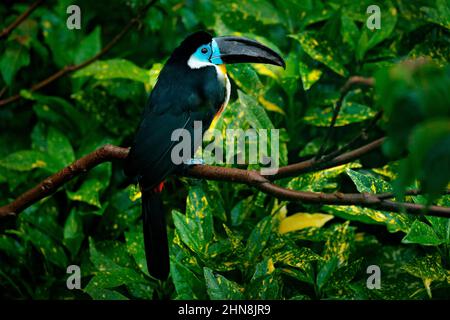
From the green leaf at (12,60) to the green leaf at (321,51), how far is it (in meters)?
1.38

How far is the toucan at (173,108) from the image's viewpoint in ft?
7.43

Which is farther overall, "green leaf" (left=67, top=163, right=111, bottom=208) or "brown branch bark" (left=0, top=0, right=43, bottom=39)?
"brown branch bark" (left=0, top=0, right=43, bottom=39)

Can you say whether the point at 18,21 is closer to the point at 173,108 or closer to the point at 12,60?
the point at 12,60

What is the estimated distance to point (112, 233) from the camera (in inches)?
113

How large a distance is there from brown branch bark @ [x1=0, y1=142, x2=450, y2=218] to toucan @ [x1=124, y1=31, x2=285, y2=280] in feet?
0.30

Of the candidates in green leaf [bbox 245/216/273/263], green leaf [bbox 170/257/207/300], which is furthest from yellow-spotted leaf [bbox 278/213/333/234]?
green leaf [bbox 170/257/207/300]

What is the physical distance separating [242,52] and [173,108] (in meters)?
0.39

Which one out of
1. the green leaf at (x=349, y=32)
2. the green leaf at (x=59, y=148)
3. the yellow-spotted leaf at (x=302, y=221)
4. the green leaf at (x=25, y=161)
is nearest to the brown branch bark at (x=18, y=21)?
the green leaf at (x=59, y=148)

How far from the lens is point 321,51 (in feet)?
9.41

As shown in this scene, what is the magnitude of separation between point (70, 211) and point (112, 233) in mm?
273

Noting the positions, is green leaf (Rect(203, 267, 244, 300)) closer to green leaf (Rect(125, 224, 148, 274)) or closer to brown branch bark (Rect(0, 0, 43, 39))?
green leaf (Rect(125, 224, 148, 274))

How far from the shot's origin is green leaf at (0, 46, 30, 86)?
10.5ft

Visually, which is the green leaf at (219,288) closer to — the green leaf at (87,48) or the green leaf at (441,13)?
the green leaf at (441,13)

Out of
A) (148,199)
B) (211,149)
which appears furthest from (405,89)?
(211,149)
